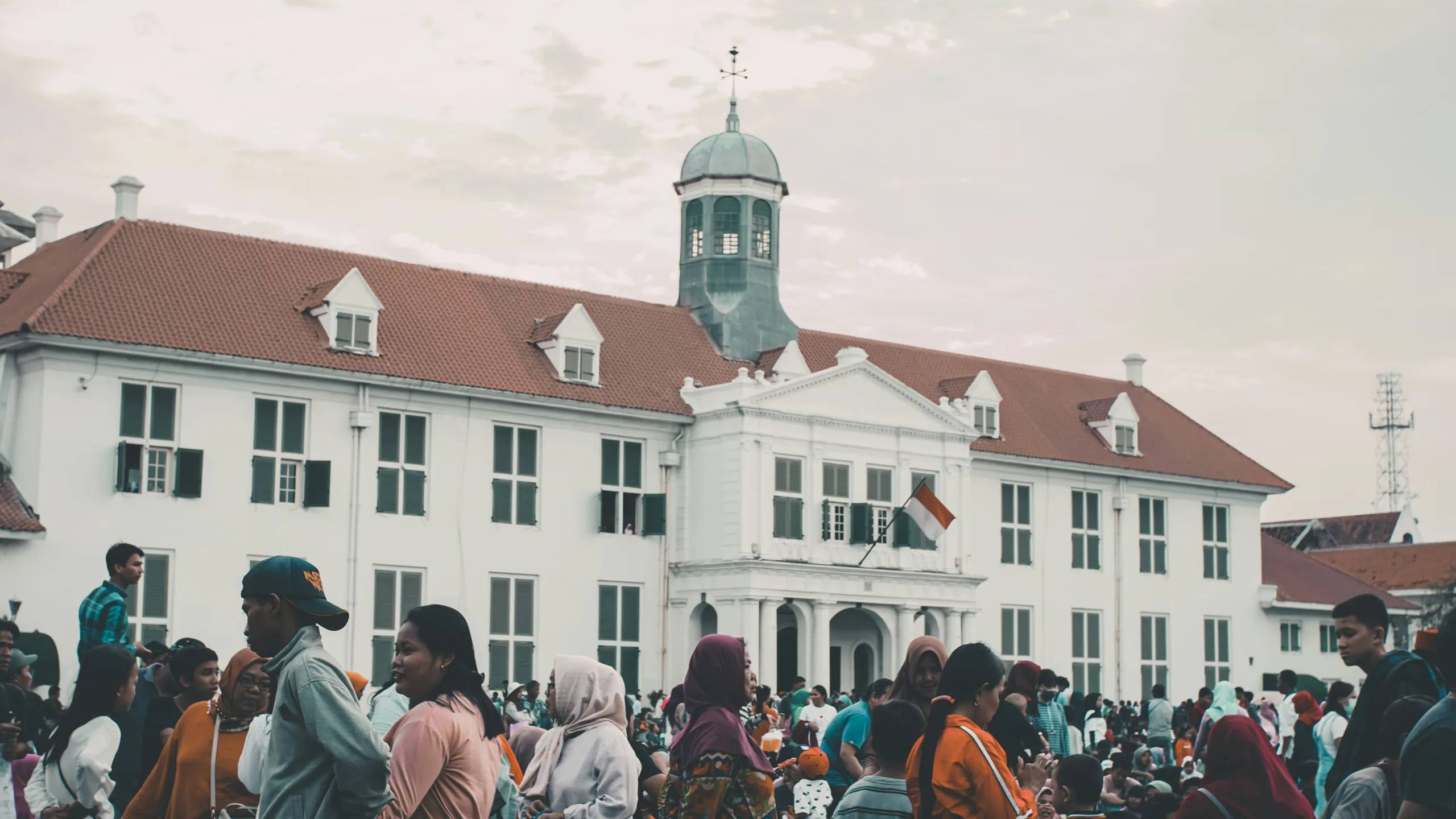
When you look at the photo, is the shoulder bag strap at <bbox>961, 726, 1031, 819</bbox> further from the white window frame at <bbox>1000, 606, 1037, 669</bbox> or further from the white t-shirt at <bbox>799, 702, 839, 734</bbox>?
the white window frame at <bbox>1000, 606, 1037, 669</bbox>

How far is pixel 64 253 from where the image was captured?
3262 centimetres

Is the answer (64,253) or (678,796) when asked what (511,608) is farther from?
(678,796)

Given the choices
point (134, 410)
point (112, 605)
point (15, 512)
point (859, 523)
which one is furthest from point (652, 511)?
point (112, 605)

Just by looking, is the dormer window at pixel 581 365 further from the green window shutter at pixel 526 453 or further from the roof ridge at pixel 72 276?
the roof ridge at pixel 72 276

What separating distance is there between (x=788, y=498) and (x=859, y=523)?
191cm

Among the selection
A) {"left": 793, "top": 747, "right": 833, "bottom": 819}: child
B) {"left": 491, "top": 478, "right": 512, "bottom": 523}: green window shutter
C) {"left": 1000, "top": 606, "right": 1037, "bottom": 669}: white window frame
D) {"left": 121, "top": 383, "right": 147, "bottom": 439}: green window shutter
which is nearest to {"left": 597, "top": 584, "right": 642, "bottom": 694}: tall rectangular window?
{"left": 491, "top": 478, "right": 512, "bottom": 523}: green window shutter

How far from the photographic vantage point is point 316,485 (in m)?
31.5

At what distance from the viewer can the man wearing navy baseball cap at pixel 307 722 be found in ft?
18.1

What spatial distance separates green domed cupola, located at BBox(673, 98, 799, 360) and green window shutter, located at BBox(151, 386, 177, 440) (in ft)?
44.7

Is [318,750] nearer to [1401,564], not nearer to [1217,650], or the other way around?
[1217,650]

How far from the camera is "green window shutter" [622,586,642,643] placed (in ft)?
117

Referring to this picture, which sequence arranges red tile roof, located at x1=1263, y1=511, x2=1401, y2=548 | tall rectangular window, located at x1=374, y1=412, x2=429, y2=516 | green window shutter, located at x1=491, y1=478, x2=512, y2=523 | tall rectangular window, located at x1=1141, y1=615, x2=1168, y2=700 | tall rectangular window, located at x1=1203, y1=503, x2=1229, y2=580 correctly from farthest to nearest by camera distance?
red tile roof, located at x1=1263, y1=511, x2=1401, y2=548 < tall rectangular window, located at x1=1203, y1=503, x2=1229, y2=580 < tall rectangular window, located at x1=1141, y1=615, x2=1168, y2=700 < green window shutter, located at x1=491, y1=478, x2=512, y2=523 < tall rectangular window, located at x1=374, y1=412, x2=429, y2=516

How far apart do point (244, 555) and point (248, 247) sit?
6803 millimetres

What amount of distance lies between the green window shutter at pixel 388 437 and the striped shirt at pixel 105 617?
2152 cm
